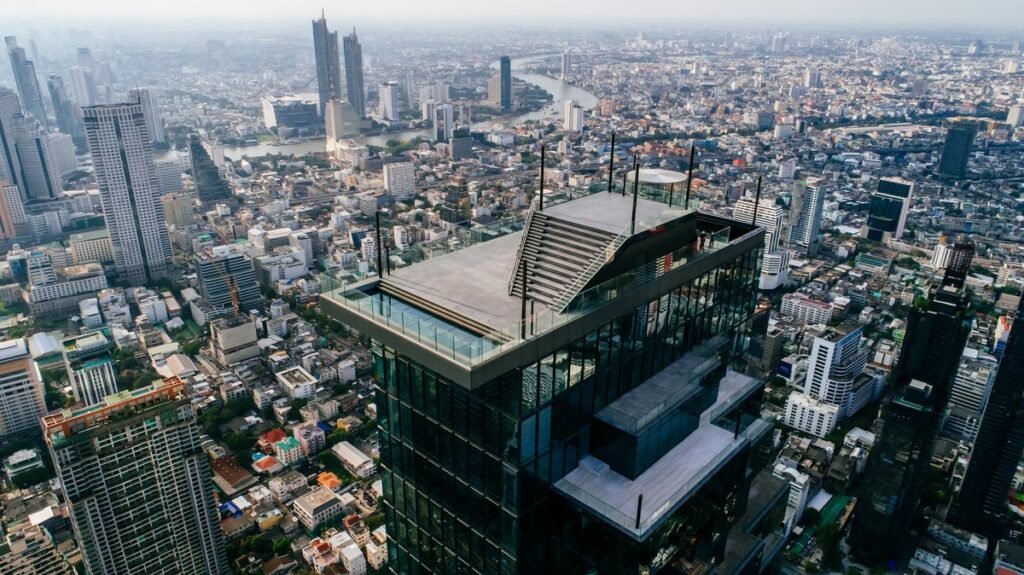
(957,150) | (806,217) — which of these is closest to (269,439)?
(806,217)

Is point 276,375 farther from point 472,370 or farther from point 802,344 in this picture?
point 472,370

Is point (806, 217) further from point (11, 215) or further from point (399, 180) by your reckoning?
point (11, 215)

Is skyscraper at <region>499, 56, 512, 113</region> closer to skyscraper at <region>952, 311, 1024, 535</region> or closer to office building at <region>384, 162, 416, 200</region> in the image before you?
office building at <region>384, 162, 416, 200</region>

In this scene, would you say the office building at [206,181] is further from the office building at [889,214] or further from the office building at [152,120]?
the office building at [889,214]

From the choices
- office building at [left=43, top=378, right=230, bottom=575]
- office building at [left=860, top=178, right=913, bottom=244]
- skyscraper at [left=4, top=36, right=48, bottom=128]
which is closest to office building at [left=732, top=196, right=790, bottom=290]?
office building at [left=860, top=178, right=913, bottom=244]

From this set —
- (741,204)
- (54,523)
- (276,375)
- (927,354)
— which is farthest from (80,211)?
(927,354)

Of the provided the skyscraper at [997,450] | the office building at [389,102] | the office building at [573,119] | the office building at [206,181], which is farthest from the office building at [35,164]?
the skyscraper at [997,450]
